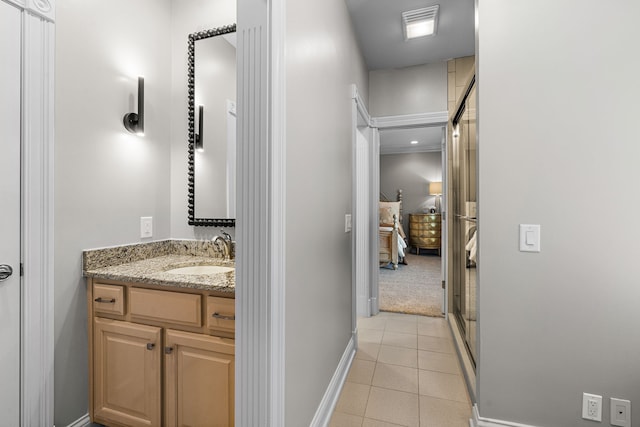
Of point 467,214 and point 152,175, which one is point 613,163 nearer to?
point 467,214

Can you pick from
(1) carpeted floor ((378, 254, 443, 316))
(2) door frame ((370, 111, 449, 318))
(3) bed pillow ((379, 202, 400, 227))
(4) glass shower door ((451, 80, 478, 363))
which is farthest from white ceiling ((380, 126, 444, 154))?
(4) glass shower door ((451, 80, 478, 363))

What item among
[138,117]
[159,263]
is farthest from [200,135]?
[159,263]

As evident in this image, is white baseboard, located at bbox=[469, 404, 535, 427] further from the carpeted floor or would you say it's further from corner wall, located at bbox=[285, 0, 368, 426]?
the carpeted floor

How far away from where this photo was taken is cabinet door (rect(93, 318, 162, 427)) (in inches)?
56.6

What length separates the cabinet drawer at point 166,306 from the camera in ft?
4.48

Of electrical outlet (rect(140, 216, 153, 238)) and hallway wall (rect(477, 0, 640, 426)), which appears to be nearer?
hallway wall (rect(477, 0, 640, 426))

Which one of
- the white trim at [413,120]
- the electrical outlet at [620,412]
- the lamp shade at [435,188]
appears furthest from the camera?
the lamp shade at [435,188]

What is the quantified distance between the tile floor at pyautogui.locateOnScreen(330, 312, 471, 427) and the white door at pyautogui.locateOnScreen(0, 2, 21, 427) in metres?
1.53

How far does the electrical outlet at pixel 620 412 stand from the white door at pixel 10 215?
8.77 feet

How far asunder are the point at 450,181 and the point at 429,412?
221 cm

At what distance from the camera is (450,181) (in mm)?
3195

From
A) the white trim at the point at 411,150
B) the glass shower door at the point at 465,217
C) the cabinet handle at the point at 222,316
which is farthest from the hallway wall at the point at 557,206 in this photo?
the white trim at the point at 411,150

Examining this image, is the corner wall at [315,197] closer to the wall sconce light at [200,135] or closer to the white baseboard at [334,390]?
the white baseboard at [334,390]

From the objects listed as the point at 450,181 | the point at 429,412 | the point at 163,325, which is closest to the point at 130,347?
the point at 163,325
